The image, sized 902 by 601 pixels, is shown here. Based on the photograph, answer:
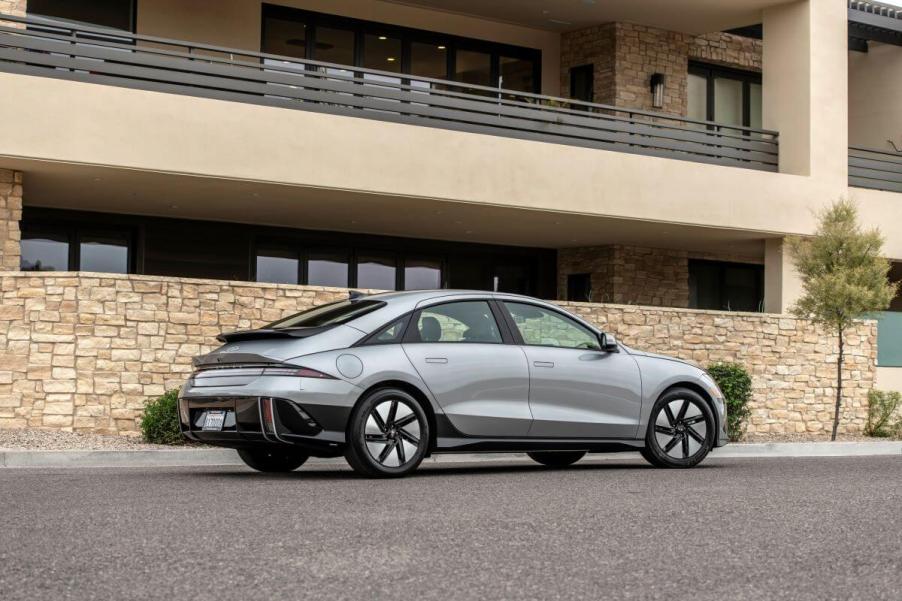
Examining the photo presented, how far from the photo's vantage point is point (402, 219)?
23.0 m

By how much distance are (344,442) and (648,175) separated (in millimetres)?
13830

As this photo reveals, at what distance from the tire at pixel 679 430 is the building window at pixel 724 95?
16239mm

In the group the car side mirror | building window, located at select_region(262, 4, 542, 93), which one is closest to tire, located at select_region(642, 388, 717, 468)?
the car side mirror

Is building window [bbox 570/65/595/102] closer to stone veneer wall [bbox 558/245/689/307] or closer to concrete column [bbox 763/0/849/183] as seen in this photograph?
stone veneer wall [bbox 558/245/689/307]

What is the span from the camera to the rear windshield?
1068 centimetres

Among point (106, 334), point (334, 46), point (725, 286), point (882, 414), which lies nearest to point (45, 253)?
point (106, 334)

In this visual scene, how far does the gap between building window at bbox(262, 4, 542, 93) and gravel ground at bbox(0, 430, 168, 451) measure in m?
10.2

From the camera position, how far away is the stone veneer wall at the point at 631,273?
1027 inches

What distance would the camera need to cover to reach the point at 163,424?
14.9 metres

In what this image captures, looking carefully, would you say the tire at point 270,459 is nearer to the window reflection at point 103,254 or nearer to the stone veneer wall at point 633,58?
the window reflection at point 103,254

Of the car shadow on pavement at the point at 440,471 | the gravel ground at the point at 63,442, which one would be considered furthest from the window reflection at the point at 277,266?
the car shadow on pavement at the point at 440,471

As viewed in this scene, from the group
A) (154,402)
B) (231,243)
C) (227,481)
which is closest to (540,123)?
(231,243)

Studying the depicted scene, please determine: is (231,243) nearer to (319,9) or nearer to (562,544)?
(319,9)

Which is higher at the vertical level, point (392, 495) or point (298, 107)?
point (298, 107)
